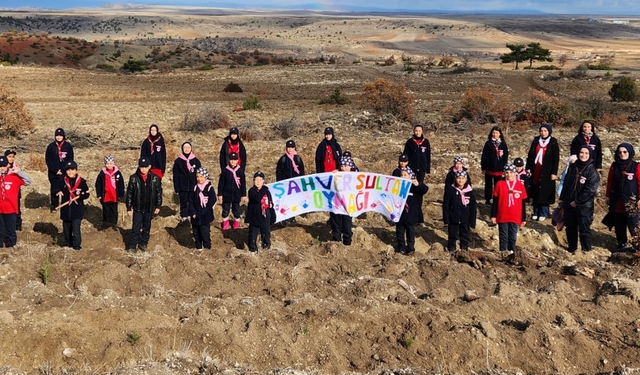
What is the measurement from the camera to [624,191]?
9422 millimetres

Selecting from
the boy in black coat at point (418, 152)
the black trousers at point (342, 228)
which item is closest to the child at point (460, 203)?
the black trousers at point (342, 228)

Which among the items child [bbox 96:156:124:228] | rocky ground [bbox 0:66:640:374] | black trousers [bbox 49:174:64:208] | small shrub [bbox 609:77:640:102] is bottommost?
rocky ground [bbox 0:66:640:374]

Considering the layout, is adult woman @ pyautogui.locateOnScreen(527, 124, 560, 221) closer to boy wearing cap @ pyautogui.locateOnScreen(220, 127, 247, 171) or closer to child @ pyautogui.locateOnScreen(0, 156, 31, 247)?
boy wearing cap @ pyautogui.locateOnScreen(220, 127, 247, 171)

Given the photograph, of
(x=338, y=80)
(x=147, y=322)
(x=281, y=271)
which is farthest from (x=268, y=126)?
(x=338, y=80)

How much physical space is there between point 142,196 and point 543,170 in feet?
23.4

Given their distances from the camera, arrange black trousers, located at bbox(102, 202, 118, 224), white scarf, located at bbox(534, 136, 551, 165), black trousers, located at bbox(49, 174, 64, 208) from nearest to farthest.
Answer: black trousers, located at bbox(102, 202, 118, 224) < black trousers, located at bbox(49, 174, 64, 208) < white scarf, located at bbox(534, 136, 551, 165)

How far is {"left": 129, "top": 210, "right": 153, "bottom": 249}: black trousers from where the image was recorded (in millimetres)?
9016

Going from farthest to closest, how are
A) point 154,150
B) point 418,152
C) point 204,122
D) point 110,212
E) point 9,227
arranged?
point 204,122
point 418,152
point 154,150
point 110,212
point 9,227

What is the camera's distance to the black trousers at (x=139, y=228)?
902 centimetres

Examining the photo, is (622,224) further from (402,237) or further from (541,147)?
(402,237)

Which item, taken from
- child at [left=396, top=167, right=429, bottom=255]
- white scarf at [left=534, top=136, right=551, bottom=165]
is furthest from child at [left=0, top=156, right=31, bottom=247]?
white scarf at [left=534, top=136, right=551, bottom=165]

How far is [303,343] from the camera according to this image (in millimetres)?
6180

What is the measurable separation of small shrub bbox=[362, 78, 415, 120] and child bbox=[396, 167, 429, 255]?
13582 millimetres

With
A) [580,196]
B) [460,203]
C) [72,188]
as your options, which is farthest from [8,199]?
[580,196]
